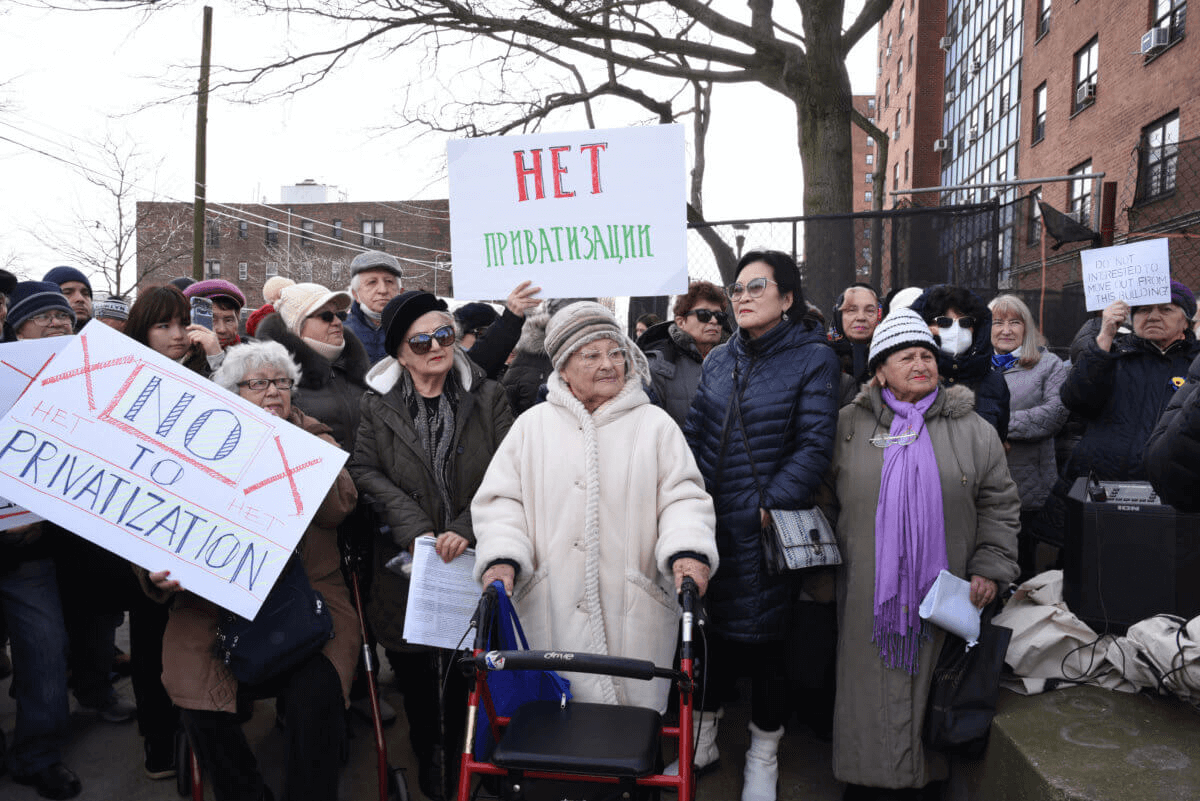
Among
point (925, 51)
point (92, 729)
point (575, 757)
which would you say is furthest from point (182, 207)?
point (575, 757)

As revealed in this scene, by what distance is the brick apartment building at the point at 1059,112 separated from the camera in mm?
13195

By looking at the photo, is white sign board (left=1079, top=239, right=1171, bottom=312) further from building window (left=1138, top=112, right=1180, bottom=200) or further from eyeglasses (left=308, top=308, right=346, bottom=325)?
building window (left=1138, top=112, right=1180, bottom=200)

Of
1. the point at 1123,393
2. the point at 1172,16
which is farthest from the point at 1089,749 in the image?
the point at 1172,16

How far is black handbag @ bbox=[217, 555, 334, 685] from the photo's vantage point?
280 cm

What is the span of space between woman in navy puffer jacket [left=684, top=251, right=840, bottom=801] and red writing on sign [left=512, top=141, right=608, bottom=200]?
33.6 inches

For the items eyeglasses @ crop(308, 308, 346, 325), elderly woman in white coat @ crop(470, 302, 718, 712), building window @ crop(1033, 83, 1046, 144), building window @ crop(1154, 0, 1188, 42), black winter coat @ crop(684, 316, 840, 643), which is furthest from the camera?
building window @ crop(1033, 83, 1046, 144)

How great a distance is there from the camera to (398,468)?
331cm

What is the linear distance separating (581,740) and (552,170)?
2.49 meters

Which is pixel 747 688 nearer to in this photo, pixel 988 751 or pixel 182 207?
pixel 988 751

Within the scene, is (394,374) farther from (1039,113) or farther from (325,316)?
(1039,113)

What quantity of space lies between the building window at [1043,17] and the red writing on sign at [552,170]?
86.6 feet

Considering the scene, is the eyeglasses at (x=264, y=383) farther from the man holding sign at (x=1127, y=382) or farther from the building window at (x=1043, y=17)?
the building window at (x=1043, y=17)

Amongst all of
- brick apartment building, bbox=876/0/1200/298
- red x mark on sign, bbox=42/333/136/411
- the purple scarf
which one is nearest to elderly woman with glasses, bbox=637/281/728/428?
the purple scarf

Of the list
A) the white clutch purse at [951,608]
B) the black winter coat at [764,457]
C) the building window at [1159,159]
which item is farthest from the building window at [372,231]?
the white clutch purse at [951,608]
